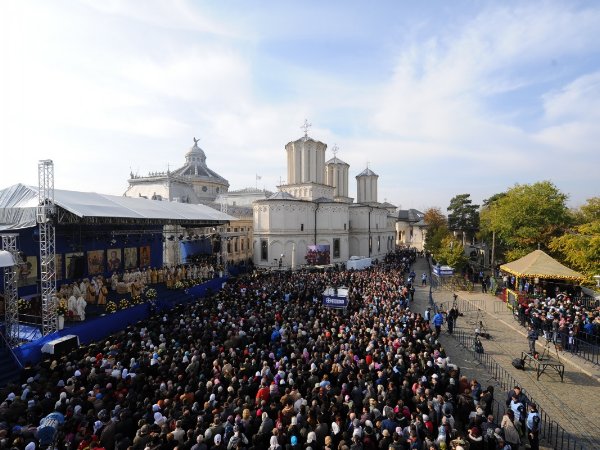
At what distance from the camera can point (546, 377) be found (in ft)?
40.2

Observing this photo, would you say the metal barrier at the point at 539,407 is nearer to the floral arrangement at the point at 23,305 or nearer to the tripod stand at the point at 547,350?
the tripod stand at the point at 547,350

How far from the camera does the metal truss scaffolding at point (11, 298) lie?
483 inches

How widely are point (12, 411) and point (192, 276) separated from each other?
1707 centimetres

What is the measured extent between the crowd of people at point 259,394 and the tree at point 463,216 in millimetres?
43405

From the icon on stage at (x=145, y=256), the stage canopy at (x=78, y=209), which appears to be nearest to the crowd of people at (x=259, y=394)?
the stage canopy at (x=78, y=209)

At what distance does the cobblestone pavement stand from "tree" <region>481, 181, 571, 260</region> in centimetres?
1156

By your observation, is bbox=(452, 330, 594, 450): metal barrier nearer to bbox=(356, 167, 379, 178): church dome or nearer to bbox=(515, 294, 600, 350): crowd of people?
bbox=(515, 294, 600, 350): crowd of people

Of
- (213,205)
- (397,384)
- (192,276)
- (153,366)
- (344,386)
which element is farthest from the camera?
(213,205)

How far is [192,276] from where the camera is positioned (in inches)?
963

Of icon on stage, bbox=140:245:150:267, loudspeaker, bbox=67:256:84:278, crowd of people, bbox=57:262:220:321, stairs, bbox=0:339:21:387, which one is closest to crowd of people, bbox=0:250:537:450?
stairs, bbox=0:339:21:387

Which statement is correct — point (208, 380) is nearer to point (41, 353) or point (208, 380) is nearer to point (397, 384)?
point (397, 384)

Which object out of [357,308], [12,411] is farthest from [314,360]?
[357,308]

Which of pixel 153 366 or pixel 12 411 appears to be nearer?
→ pixel 12 411

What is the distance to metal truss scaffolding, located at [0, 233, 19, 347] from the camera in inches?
483
